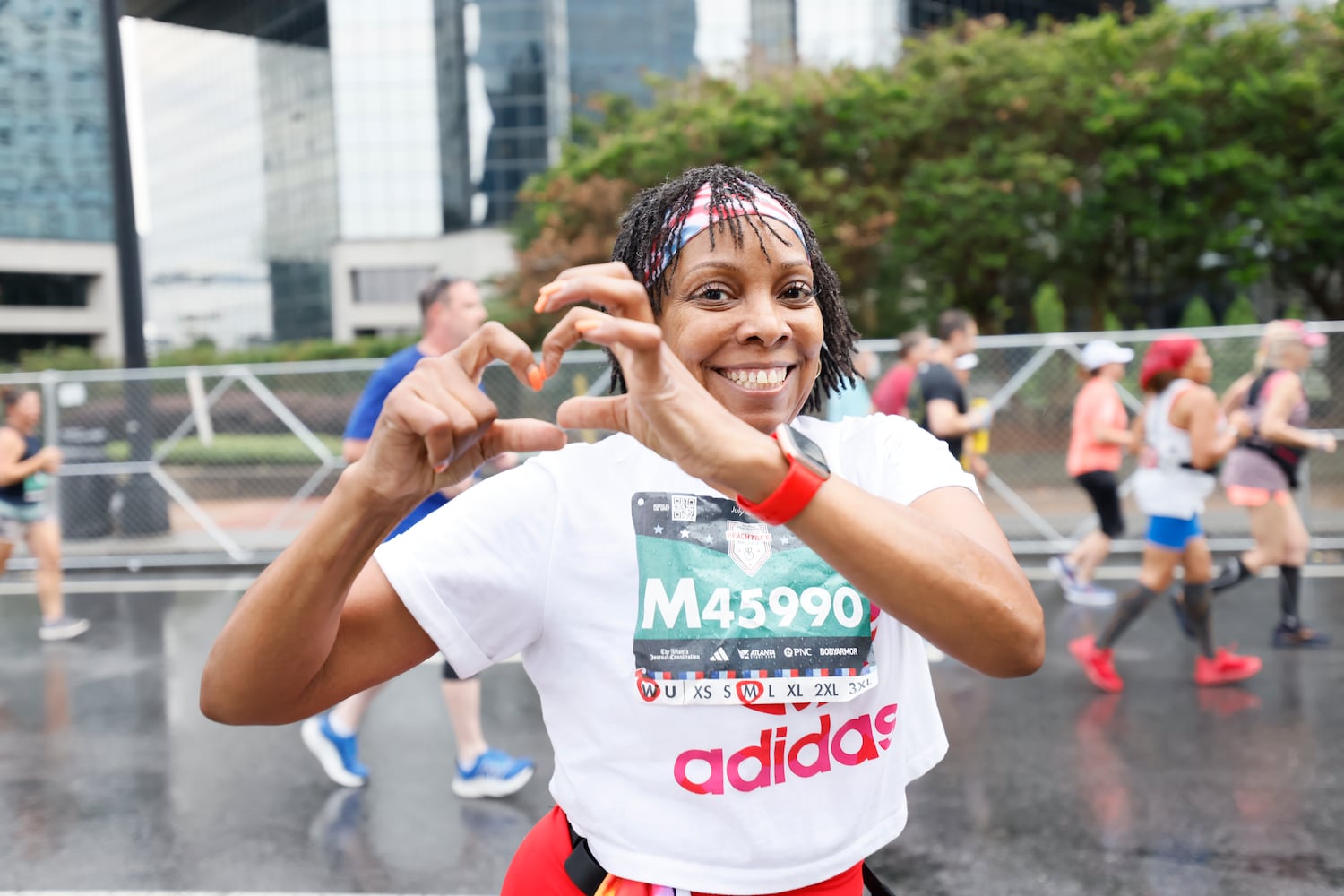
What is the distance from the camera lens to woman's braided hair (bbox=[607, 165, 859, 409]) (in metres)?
1.39

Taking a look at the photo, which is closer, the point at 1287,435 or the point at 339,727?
the point at 339,727

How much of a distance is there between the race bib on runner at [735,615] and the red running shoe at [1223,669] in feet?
16.4

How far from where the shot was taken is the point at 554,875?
4.64 feet

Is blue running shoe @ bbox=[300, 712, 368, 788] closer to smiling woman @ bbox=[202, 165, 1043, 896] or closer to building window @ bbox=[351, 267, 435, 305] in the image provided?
smiling woman @ bbox=[202, 165, 1043, 896]

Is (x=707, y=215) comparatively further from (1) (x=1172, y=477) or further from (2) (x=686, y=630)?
(1) (x=1172, y=477)

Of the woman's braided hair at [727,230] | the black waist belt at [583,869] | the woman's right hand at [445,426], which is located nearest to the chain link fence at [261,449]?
the woman's braided hair at [727,230]

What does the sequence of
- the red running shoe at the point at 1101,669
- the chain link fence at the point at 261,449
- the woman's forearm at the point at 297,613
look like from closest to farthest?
the woman's forearm at the point at 297,613 → the red running shoe at the point at 1101,669 → the chain link fence at the point at 261,449

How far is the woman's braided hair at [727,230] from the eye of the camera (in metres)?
1.39

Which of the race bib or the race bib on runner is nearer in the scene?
the race bib on runner

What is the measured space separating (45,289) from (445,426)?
2215 inches

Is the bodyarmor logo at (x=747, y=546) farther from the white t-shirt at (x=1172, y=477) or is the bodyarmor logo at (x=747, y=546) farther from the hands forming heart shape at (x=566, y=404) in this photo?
the white t-shirt at (x=1172, y=477)

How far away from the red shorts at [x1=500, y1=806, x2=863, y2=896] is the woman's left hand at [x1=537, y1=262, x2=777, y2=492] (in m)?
0.58

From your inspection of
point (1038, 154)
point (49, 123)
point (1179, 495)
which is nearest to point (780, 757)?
point (1179, 495)

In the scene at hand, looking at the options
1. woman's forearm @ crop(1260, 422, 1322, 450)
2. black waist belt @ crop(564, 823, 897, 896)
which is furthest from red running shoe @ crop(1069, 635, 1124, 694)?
black waist belt @ crop(564, 823, 897, 896)
